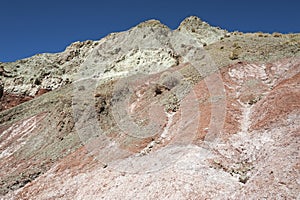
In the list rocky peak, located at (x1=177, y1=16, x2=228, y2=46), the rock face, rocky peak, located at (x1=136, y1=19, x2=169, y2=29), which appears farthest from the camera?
rocky peak, located at (x1=136, y1=19, x2=169, y2=29)

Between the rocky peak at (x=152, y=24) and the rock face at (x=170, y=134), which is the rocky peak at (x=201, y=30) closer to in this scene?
the rocky peak at (x=152, y=24)

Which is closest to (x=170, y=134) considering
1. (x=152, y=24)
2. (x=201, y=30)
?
(x=152, y=24)

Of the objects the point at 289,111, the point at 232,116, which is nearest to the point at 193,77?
the point at 232,116

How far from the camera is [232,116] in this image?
716 inches

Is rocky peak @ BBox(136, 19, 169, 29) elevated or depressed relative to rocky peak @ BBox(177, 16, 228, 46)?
elevated

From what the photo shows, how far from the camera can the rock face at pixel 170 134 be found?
Answer: 1305 cm

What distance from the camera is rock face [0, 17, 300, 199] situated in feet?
42.8

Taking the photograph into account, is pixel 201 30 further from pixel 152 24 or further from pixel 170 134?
pixel 170 134

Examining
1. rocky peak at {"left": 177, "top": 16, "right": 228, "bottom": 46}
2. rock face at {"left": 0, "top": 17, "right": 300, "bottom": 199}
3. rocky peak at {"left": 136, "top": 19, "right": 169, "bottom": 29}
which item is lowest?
rock face at {"left": 0, "top": 17, "right": 300, "bottom": 199}

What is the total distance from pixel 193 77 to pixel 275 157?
14.3 meters

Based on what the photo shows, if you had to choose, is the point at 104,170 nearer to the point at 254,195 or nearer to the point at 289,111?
the point at 254,195

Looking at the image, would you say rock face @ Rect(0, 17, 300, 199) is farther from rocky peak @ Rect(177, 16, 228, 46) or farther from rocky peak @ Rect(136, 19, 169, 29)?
rocky peak @ Rect(136, 19, 169, 29)

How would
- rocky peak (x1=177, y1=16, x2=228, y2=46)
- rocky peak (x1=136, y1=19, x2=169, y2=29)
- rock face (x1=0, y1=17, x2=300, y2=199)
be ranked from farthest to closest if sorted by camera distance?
1. rocky peak (x1=136, y1=19, x2=169, y2=29)
2. rocky peak (x1=177, y1=16, x2=228, y2=46)
3. rock face (x1=0, y1=17, x2=300, y2=199)

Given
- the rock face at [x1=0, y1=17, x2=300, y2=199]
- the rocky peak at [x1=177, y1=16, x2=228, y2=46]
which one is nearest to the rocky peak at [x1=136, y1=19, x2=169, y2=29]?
the rocky peak at [x1=177, y1=16, x2=228, y2=46]
